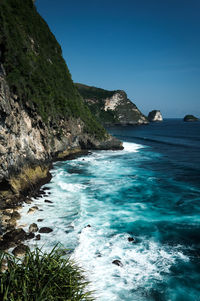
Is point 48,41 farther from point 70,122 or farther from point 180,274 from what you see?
point 180,274

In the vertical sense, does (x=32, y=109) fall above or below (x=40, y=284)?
above

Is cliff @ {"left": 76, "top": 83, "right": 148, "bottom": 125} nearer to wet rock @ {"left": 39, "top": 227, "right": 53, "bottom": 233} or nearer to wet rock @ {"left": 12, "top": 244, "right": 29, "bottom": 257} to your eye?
wet rock @ {"left": 39, "top": 227, "right": 53, "bottom": 233}

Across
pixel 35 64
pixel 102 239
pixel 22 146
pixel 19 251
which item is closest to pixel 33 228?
pixel 19 251

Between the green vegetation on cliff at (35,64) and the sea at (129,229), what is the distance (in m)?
14.0

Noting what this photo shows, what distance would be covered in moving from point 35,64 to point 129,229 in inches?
1472

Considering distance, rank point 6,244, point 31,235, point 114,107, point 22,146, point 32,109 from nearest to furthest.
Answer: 1. point 6,244
2. point 31,235
3. point 22,146
4. point 32,109
5. point 114,107

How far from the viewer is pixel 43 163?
30.2 metres

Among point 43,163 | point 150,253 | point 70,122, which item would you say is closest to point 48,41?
point 70,122

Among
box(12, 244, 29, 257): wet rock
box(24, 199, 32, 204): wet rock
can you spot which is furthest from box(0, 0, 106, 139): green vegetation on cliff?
box(12, 244, 29, 257): wet rock

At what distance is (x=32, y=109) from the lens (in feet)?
101

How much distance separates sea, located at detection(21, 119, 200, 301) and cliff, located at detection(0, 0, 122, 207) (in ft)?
12.9

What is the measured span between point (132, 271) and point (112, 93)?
18302 cm

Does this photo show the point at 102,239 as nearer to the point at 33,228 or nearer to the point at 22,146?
the point at 33,228

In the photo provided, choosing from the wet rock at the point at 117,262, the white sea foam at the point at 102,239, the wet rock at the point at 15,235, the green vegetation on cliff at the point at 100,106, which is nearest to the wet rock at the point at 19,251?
the white sea foam at the point at 102,239
